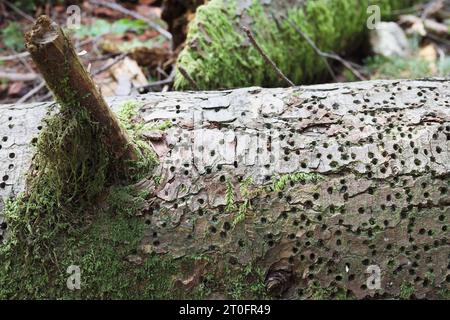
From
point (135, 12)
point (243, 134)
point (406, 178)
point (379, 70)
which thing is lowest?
point (379, 70)

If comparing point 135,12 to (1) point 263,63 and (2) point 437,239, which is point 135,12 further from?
(2) point 437,239

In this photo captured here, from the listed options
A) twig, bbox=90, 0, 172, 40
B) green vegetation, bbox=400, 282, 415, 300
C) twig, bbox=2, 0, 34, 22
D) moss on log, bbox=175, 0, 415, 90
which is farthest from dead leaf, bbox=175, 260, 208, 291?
twig, bbox=2, 0, 34, 22

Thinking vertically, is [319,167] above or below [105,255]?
above

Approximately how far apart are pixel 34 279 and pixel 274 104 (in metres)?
0.94

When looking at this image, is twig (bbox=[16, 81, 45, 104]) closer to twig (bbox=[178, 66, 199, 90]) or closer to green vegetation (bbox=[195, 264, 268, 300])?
twig (bbox=[178, 66, 199, 90])

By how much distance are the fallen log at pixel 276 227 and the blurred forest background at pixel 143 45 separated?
1393 millimetres

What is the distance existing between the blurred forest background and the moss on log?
29 cm

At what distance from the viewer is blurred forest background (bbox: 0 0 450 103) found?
3.38 m

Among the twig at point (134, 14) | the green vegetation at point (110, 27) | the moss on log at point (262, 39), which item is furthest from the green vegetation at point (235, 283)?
the green vegetation at point (110, 27)

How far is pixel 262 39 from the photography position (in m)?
3.05

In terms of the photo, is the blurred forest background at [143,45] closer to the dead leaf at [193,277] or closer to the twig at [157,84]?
the twig at [157,84]

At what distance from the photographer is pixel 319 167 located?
5.60 feet
